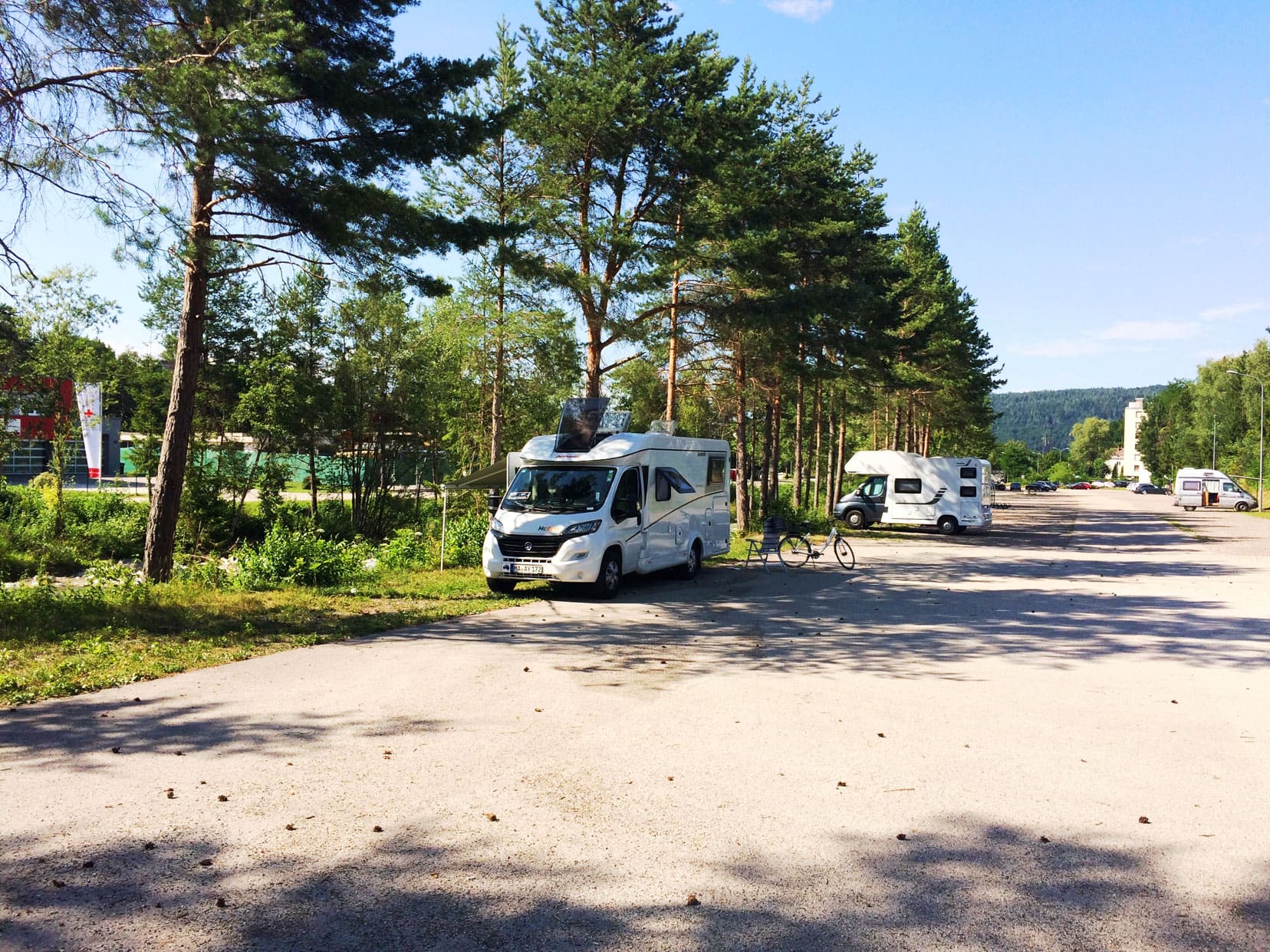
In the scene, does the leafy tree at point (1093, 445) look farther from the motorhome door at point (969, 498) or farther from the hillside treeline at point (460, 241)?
the motorhome door at point (969, 498)

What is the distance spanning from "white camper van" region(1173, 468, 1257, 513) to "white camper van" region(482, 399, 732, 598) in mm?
52528

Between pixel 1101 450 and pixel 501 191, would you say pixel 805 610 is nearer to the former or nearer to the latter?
pixel 501 191

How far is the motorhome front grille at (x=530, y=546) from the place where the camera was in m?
13.9

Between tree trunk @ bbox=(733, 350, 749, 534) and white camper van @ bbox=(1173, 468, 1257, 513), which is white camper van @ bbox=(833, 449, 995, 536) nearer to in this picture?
tree trunk @ bbox=(733, 350, 749, 534)

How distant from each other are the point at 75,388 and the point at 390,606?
17450 mm

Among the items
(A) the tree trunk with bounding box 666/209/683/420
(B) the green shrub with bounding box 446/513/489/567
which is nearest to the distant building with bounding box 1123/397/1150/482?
(A) the tree trunk with bounding box 666/209/683/420

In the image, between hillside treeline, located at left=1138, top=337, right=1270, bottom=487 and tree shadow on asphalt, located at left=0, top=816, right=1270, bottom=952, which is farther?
hillside treeline, located at left=1138, top=337, right=1270, bottom=487

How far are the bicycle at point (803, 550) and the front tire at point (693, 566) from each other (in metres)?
2.22

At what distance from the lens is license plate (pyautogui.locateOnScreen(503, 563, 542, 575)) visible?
1385cm

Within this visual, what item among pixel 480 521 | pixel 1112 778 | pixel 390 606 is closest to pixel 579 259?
pixel 480 521


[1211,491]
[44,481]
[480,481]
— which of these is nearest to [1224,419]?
[1211,491]

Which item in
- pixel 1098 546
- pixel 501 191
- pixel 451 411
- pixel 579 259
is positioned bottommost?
pixel 1098 546

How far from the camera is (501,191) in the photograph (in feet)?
68.4

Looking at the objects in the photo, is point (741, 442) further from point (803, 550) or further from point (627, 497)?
point (627, 497)
